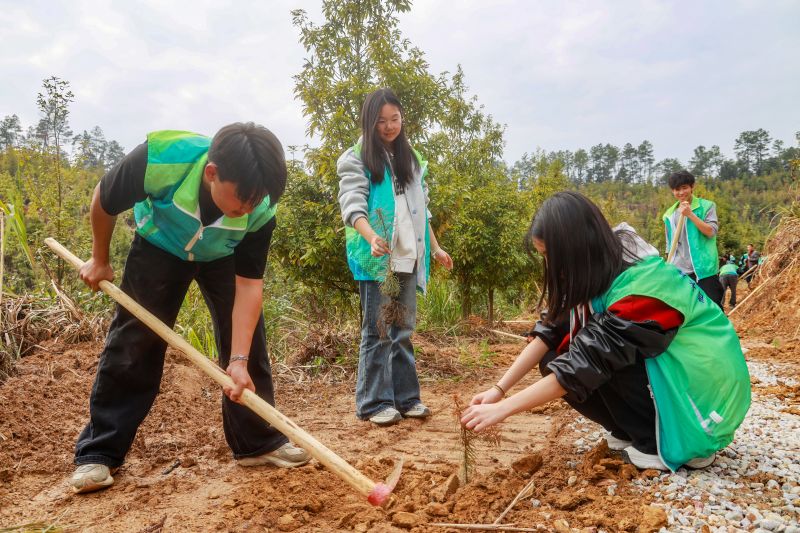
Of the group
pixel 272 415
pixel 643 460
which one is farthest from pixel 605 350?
pixel 272 415

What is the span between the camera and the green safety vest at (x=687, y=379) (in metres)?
1.87

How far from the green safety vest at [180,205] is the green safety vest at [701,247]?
445 centimetres

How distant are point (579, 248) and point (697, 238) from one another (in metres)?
4.00

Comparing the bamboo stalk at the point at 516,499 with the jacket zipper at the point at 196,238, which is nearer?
the bamboo stalk at the point at 516,499

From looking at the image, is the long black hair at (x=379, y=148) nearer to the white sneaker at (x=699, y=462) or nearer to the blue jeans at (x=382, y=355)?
the blue jeans at (x=382, y=355)

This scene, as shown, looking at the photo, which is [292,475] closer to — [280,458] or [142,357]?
[280,458]

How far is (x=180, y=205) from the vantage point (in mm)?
2133

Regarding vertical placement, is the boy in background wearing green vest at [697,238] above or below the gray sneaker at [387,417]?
Result: above

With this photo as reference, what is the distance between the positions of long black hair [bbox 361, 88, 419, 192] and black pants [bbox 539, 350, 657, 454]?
171cm

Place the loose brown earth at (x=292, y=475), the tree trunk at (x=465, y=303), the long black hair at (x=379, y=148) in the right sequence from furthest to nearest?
the tree trunk at (x=465, y=303) < the long black hair at (x=379, y=148) < the loose brown earth at (x=292, y=475)

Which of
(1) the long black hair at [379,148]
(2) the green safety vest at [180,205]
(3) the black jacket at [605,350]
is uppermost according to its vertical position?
(1) the long black hair at [379,148]

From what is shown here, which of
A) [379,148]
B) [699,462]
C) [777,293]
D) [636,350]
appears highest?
[379,148]

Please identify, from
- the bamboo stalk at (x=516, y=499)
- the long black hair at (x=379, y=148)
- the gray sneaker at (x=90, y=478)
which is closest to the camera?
the bamboo stalk at (x=516, y=499)

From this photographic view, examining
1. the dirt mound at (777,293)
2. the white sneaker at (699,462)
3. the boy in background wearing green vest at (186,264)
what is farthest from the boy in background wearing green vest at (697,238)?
the boy in background wearing green vest at (186,264)
